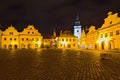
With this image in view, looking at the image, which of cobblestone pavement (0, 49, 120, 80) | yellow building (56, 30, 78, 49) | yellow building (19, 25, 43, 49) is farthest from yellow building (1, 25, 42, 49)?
cobblestone pavement (0, 49, 120, 80)

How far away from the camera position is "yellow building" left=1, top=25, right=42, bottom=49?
67.0 m

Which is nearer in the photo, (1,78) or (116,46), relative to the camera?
(1,78)

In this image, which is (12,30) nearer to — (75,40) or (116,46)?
(75,40)

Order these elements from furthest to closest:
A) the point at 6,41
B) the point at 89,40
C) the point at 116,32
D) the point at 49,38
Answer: the point at 49,38 < the point at 6,41 < the point at 89,40 < the point at 116,32

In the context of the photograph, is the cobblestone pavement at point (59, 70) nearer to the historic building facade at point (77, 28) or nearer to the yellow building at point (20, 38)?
the yellow building at point (20, 38)

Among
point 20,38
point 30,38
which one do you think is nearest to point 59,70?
point 30,38

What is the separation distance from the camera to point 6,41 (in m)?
66.9

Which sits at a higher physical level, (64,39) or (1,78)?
(64,39)

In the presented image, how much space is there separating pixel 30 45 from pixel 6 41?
36.4 feet

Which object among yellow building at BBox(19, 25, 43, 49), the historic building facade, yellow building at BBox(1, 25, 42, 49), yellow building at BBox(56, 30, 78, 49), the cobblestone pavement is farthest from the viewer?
the historic building facade

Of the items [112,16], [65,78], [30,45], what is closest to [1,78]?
[65,78]

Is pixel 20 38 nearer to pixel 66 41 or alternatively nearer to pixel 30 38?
pixel 30 38

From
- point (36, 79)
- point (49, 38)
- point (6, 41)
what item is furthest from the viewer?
point (49, 38)

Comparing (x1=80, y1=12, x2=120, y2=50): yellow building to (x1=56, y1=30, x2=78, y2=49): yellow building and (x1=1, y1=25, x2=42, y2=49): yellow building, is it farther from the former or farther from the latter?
(x1=1, y1=25, x2=42, y2=49): yellow building
